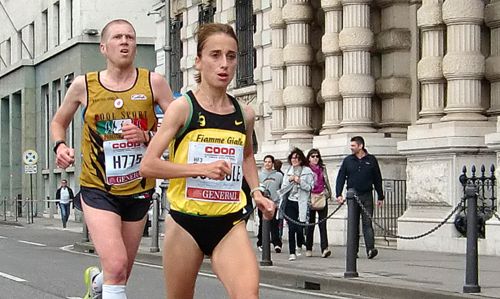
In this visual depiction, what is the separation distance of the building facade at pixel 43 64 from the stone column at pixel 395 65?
23395 mm

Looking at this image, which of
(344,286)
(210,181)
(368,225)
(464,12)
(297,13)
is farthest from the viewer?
(297,13)

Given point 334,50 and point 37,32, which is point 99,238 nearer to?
point 334,50

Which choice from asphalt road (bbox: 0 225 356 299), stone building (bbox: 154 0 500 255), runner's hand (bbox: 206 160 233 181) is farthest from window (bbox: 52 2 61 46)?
runner's hand (bbox: 206 160 233 181)

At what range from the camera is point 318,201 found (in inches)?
800

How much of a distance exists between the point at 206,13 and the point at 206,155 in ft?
90.4

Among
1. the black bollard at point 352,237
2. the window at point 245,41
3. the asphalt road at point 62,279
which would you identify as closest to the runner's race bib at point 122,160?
the asphalt road at point 62,279

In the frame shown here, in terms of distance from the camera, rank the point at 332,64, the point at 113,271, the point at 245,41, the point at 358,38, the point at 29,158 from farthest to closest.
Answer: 1. the point at 29,158
2. the point at 245,41
3. the point at 332,64
4. the point at 358,38
5. the point at 113,271

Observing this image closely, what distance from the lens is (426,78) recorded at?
22641 mm

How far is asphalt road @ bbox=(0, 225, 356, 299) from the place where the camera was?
1488 cm

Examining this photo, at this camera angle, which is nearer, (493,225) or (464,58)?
(493,225)

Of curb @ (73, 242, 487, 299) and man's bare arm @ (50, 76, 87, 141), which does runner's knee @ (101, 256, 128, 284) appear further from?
Result: curb @ (73, 242, 487, 299)

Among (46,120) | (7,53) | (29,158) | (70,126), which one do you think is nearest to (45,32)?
(46,120)

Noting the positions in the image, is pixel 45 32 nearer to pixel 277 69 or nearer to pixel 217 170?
pixel 277 69

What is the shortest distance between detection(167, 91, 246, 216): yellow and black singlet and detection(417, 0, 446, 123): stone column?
15333 millimetres
